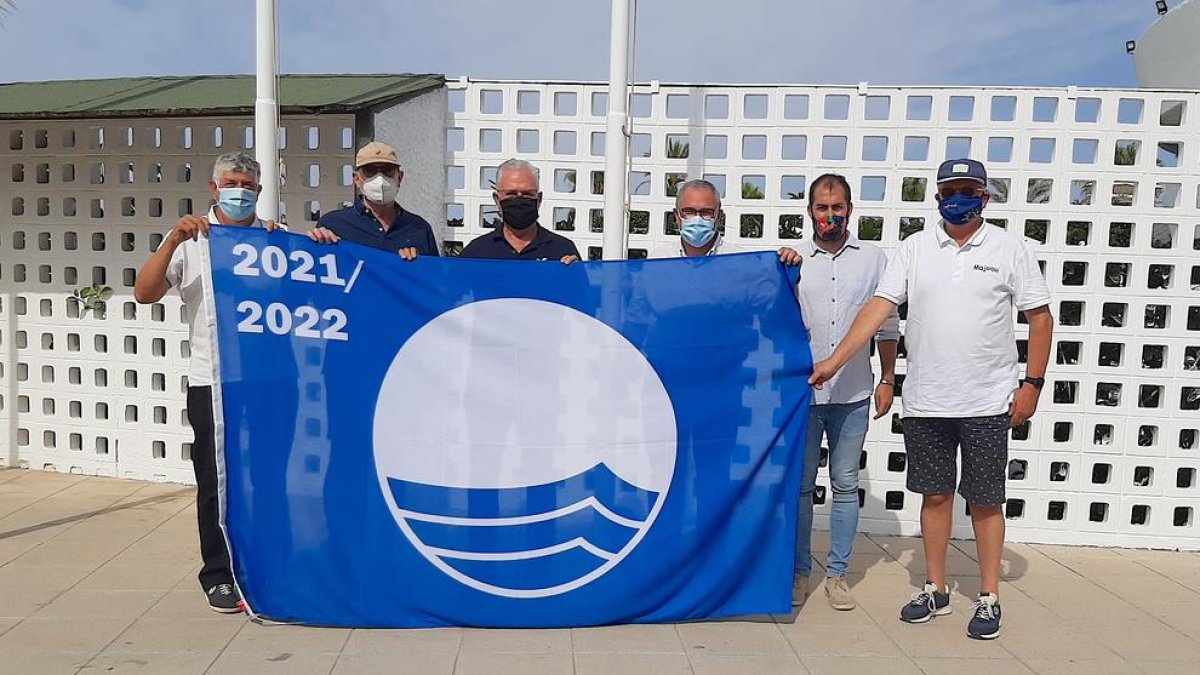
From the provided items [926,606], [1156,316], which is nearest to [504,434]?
[926,606]

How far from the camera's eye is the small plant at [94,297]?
216 inches

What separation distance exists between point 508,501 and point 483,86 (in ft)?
8.73

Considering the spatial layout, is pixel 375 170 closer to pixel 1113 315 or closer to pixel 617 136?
pixel 617 136

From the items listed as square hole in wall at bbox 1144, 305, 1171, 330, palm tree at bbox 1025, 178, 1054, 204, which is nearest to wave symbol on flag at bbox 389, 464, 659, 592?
palm tree at bbox 1025, 178, 1054, 204

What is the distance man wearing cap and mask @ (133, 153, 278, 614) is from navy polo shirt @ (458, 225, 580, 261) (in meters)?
0.81

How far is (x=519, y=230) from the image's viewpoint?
11.6ft

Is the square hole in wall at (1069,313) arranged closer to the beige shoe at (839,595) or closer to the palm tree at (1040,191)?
the palm tree at (1040,191)

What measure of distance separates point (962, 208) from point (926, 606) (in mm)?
1612

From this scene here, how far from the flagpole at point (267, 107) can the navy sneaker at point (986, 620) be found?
3640mm

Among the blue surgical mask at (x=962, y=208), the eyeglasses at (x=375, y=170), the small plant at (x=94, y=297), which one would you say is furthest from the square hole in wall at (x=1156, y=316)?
the small plant at (x=94, y=297)

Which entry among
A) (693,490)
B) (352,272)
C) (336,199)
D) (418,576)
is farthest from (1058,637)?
(336,199)

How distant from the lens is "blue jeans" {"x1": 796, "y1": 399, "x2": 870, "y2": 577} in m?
3.58

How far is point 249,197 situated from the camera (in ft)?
11.1

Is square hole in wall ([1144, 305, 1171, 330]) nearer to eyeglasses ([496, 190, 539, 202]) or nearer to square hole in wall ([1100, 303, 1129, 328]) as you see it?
square hole in wall ([1100, 303, 1129, 328])
